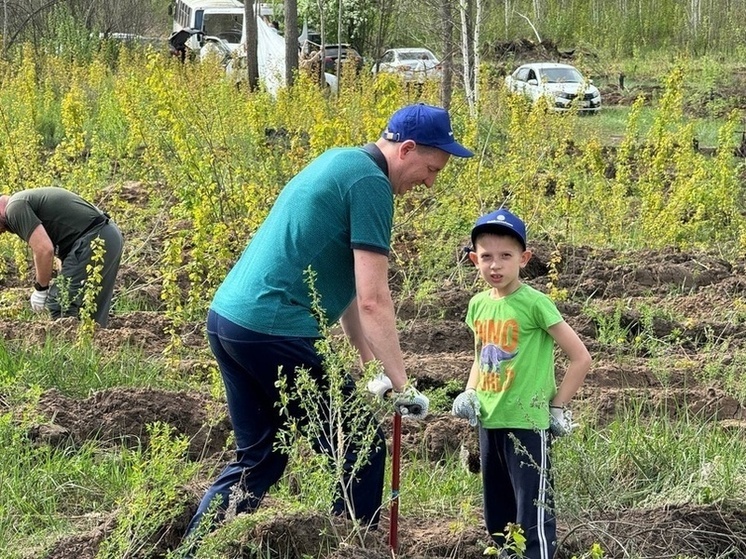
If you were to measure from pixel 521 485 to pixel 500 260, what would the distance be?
75 cm

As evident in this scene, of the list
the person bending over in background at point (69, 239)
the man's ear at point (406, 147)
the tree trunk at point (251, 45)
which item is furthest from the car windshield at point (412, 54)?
the man's ear at point (406, 147)

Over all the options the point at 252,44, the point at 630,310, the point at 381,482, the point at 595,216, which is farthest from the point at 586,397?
the point at 252,44

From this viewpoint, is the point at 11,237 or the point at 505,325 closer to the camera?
the point at 505,325

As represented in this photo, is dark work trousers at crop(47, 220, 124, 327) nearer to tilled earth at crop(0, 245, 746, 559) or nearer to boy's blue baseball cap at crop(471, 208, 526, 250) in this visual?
tilled earth at crop(0, 245, 746, 559)

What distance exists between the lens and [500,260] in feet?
12.7

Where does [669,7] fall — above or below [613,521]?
above

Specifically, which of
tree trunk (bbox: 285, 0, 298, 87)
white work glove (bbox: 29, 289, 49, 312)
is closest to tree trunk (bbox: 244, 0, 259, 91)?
tree trunk (bbox: 285, 0, 298, 87)

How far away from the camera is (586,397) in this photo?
5.79 metres

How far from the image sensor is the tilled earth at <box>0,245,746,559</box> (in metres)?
4.01

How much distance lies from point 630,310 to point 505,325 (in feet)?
12.2

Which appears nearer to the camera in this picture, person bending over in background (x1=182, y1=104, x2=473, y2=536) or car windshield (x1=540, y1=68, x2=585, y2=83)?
person bending over in background (x1=182, y1=104, x2=473, y2=536)

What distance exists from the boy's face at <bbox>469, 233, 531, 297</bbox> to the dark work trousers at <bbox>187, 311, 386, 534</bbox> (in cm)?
60

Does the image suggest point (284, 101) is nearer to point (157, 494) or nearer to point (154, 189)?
point (154, 189)

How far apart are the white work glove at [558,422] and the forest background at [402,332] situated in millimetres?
228
